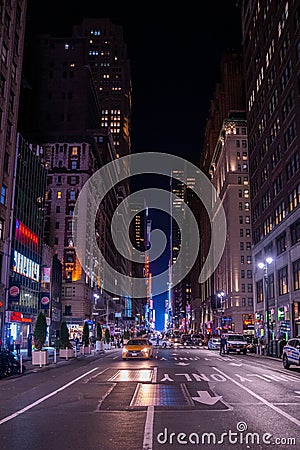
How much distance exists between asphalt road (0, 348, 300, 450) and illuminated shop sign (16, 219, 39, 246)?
39.5 meters

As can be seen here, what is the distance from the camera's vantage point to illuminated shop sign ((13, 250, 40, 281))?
57156mm

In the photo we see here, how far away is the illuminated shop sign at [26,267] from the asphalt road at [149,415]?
125 feet

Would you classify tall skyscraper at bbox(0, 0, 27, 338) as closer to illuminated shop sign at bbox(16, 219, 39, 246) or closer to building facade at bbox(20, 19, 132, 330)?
illuminated shop sign at bbox(16, 219, 39, 246)

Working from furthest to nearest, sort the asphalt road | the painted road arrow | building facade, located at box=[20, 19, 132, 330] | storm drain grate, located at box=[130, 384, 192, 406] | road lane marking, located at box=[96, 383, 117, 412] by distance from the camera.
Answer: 1. building facade, located at box=[20, 19, 132, 330]
2. the painted road arrow
3. storm drain grate, located at box=[130, 384, 192, 406]
4. road lane marking, located at box=[96, 383, 117, 412]
5. the asphalt road

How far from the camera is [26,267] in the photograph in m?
61.8

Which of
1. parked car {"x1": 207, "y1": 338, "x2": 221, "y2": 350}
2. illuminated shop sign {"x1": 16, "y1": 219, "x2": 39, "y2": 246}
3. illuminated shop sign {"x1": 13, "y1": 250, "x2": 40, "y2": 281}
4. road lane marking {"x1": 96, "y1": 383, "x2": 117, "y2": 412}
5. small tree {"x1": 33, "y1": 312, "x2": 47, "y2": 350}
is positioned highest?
illuminated shop sign {"x1": 16, "y1": 219, "x2": 39, "y2": 246}

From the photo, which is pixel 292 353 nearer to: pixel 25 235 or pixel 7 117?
pixel 7 117

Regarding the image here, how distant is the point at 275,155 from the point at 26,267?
35.4 metres

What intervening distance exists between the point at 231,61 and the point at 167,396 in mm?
132769

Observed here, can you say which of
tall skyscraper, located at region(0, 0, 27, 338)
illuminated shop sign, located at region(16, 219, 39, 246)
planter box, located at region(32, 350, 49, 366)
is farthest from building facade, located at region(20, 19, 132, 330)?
planter box, located at region(32, 350, 49, 366)

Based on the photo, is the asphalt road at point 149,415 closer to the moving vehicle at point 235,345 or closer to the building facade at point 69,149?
the moving vehicle at point 235,345

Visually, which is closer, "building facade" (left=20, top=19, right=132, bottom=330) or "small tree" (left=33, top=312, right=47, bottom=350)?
"small tree" (left=33, top=312, right=47, bottom=350)

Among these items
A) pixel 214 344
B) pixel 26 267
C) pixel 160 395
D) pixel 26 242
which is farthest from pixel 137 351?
pixel 214 344

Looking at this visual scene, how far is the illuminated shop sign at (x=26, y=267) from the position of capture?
57156mm
